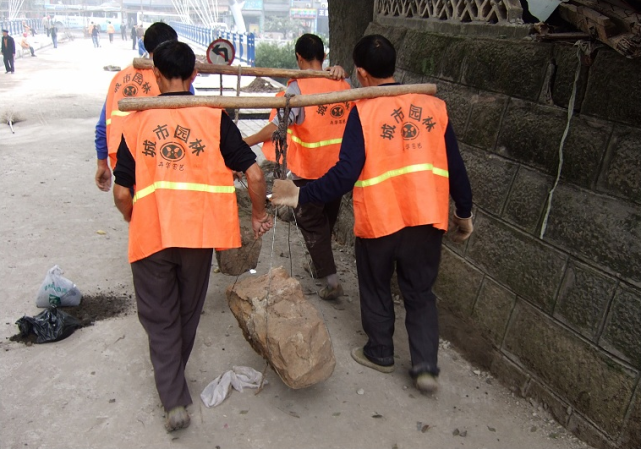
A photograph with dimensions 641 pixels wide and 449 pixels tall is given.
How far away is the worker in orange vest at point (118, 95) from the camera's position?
12.9 ft

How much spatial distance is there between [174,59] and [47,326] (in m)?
2.04

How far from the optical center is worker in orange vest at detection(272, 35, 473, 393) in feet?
10.1

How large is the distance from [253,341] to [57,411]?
43.6 inches

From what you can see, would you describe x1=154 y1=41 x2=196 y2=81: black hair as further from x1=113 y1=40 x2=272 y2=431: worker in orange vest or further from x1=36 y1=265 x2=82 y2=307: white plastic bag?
x1=36 y1=265 x2=82 y2=307: white plastic bag

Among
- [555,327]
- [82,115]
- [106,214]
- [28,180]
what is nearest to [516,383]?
[555,327]

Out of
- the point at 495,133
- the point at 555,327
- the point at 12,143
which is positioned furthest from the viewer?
the point at 12,143

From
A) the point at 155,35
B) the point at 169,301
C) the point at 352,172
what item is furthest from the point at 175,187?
the point at 155,35

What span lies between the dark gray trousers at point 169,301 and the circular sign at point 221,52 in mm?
3540

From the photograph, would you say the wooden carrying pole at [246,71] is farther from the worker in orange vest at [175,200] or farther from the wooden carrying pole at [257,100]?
the worker in orange vest at [175,200]

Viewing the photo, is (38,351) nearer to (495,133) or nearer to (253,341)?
(253,341)

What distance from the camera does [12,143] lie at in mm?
8953

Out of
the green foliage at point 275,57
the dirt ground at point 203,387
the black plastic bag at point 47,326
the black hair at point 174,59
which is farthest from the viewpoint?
the green foliage at point 275,57

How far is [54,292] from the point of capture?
401 centimetres

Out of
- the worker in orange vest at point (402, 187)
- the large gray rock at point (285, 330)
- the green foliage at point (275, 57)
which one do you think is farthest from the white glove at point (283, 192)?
the green foliage at point (275, 57)
